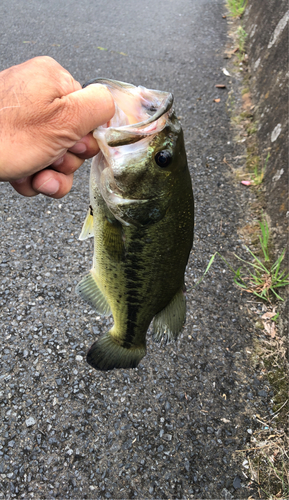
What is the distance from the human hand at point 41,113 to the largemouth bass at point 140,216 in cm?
12

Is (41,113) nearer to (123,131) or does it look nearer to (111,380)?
(123,131)

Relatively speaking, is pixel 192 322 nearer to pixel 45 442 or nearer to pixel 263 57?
pixel 45 442

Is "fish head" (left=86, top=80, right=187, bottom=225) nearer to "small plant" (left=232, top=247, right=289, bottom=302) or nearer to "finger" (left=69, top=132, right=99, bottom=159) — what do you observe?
"finger" (left=69, top=132, right=99, bottom=159)

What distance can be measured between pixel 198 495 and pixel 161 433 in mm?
419

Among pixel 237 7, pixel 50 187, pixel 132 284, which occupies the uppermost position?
pixel 237 7

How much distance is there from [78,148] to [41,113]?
0.75 feet

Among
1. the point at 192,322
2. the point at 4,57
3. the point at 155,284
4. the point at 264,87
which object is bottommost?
the point at 192,322

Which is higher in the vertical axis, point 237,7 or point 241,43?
point 237,7

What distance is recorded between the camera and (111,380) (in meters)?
2.46

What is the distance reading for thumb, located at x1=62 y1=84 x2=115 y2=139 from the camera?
120cm

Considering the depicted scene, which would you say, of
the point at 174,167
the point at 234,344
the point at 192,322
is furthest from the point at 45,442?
the point at 174,167

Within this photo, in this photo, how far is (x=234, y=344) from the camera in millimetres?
2730

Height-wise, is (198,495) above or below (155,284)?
below

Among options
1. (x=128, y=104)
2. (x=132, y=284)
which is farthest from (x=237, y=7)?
(x=132, y=284)
